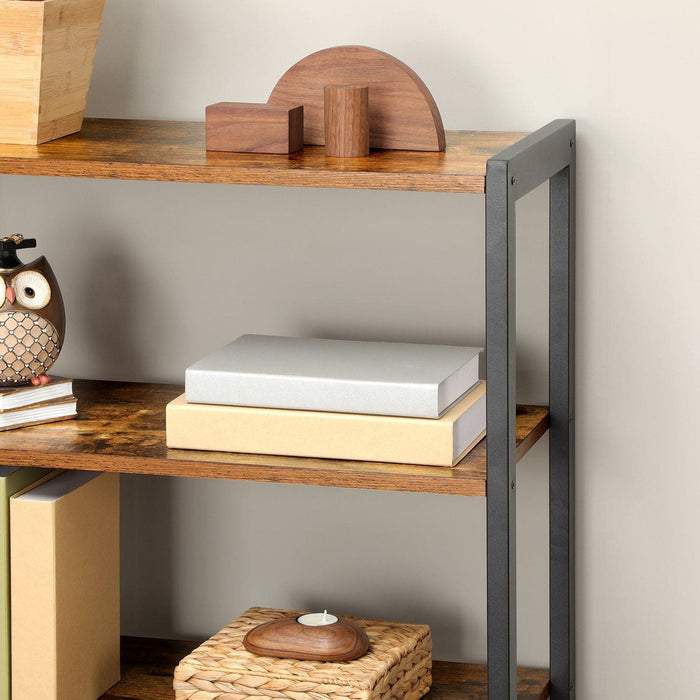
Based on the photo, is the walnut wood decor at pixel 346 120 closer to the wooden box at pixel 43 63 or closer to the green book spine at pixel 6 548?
the wooden box at pixel 43 63

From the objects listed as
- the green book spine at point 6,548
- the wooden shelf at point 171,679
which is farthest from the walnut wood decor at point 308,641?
the green book spine at point 6,548

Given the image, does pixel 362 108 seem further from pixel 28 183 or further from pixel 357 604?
pixel 357 604

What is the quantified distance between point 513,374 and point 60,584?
2.16 ft

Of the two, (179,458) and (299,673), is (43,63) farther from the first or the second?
(299,673)

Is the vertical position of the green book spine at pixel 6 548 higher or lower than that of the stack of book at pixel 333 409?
lower

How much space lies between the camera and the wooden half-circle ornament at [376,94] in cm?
164

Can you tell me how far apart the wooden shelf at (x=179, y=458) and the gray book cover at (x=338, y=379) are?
7 centimetres

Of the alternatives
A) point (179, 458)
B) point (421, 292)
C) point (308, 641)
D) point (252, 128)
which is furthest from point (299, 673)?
point (252, 128)

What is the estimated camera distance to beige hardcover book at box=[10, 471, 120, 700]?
1.72 metres

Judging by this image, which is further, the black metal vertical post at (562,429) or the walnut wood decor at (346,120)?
the black metal vertical post at (562,429)

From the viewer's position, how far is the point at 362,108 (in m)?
1.59

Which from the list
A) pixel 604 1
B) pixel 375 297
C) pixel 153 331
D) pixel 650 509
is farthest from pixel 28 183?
pixel 650 509

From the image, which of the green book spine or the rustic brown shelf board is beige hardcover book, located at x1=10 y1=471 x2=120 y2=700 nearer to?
the green book spine

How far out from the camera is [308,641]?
172 cm
